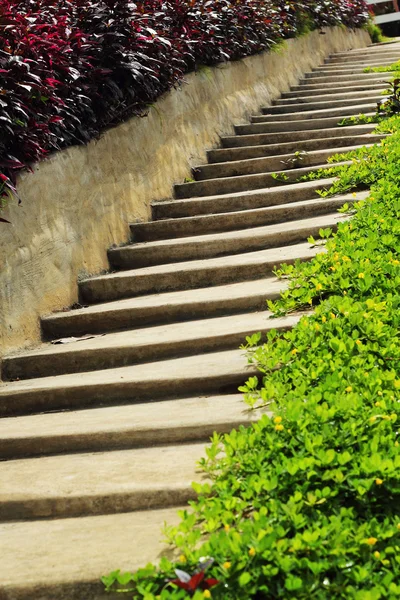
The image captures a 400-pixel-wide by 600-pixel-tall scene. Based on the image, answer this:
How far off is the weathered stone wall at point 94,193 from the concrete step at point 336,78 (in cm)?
245

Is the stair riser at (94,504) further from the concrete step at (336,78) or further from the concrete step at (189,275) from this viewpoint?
the concrete step at (336,78)

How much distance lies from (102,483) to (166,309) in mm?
1618

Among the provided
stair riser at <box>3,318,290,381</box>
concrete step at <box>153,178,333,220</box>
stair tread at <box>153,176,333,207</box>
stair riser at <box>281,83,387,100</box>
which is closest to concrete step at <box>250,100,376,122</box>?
stair riser at <box>281,83,387,100</box>

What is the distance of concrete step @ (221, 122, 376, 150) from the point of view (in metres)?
7.25

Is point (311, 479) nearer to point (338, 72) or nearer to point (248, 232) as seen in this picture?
point (248, 232)

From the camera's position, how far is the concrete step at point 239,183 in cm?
636

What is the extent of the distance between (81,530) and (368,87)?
25.0 ft

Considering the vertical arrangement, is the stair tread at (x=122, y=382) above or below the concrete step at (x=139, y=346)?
below

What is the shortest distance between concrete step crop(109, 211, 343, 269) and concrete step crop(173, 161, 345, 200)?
3.03 feet

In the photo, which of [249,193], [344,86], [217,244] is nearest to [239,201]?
[249,193]

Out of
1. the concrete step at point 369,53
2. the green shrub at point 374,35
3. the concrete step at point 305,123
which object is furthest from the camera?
the green shrub at point 374,35

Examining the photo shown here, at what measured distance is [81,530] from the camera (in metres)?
2.96

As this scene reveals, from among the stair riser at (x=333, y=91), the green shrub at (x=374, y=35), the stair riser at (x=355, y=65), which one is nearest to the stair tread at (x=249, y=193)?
the stair riser at (x=333, y=91)

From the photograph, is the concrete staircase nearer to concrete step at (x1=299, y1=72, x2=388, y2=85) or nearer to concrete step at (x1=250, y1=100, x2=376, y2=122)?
concrete step at (x1=250, y1=100, x2=376, y2=122)
